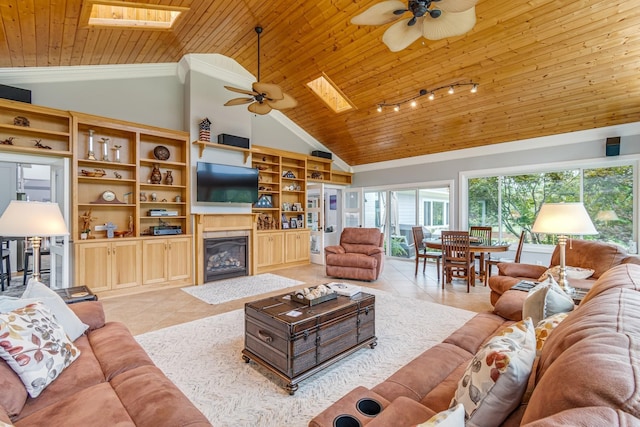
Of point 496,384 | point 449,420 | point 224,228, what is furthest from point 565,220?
point 224,228

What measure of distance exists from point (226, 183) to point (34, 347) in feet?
14.9

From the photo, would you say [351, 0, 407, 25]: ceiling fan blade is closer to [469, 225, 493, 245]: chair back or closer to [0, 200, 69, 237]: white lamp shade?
[0, 200, 69, 237]: white lamp shade

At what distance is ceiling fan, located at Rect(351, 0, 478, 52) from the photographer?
7.53 ft

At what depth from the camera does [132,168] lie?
5129 millimetres

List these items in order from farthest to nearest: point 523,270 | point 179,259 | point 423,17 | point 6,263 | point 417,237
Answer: point 417,237
point 179,259
point 6,263
point 523,270
point 423,17

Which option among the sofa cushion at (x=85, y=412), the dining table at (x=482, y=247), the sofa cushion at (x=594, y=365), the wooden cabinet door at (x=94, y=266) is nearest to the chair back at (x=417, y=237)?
the dining table at (x=482, y=247)

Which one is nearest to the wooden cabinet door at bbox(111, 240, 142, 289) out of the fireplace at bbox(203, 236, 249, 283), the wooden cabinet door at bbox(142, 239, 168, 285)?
the wooden cabinet door at bbox(142, 239, 168, 285)

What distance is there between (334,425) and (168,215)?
5102 mm

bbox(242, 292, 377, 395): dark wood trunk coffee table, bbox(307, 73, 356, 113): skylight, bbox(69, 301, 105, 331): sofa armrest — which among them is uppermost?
bbox(307, 73, 356, 113): skylight

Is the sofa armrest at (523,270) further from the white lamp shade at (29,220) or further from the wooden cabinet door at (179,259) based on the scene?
the wooden cabinet door at (179,259)

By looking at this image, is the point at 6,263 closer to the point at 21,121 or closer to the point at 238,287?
the point at 21,121

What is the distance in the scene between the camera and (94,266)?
439cm

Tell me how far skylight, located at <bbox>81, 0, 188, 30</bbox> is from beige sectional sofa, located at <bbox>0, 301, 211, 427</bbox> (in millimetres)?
3571

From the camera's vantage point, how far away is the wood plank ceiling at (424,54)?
354cm
